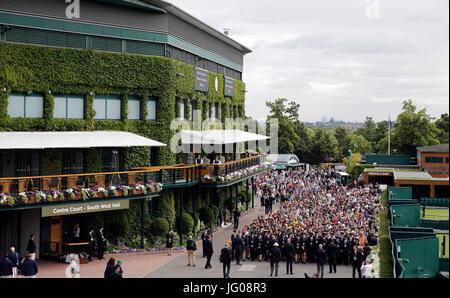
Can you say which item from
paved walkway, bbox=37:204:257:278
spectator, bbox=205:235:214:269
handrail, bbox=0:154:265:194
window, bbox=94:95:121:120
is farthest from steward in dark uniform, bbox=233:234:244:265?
window, bbox=94:95:121:120

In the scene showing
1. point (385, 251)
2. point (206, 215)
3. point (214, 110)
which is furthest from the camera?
point (214, 110)

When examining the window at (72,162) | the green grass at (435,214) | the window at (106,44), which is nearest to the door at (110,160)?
the window at (72,162)

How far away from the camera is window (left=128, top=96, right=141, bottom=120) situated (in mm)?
32469

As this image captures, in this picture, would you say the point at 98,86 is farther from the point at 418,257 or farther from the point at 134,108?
the point at 418,257

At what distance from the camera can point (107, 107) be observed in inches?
1235

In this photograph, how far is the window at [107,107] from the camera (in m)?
30.9

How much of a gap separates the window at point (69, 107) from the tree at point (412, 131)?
68230 mm

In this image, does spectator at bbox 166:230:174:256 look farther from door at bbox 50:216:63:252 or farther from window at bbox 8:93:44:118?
window at bbox 8:93:44:118

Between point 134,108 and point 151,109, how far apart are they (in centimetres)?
119

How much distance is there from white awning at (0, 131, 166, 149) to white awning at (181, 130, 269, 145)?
198 inches

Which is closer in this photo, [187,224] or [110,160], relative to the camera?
[110,160]

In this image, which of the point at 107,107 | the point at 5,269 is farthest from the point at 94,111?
the point at 5,269

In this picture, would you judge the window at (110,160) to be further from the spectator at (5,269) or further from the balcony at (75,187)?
the spectator at (5,269)

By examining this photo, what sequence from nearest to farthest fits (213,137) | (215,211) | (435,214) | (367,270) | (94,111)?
(367,270)
(94,111)
(215,211)
(213,137)
(435,214)
